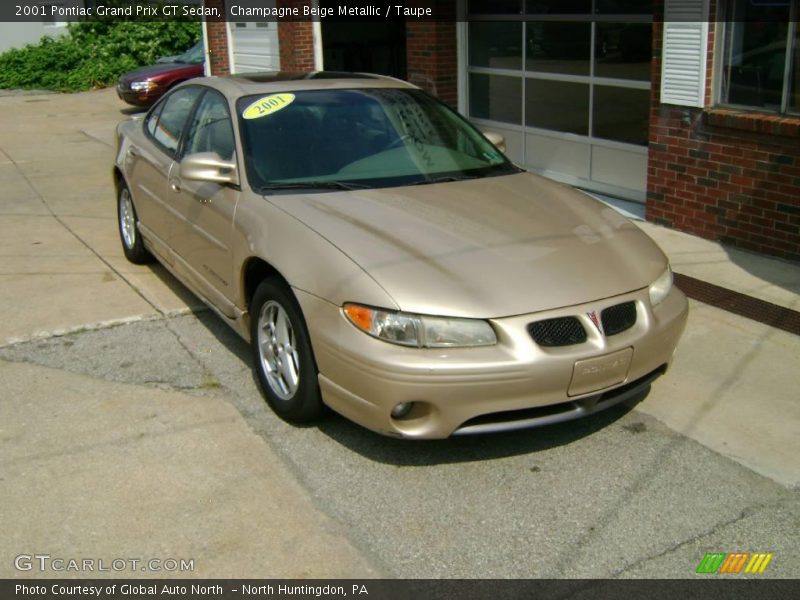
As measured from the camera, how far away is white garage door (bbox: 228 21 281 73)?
14438 millimetres

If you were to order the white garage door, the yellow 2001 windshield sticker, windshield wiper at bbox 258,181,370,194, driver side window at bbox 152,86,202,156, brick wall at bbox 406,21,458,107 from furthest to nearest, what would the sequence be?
the white garage door, brick wall at bbox 406,21,458,107, driver side window at bbox 152,86,202,156, the yellow 2001 windshield sticker, windshield wiper at bbox 258,181,370,194

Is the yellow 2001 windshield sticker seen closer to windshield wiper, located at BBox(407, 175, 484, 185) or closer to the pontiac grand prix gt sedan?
the pontiac grand prix gt sedan

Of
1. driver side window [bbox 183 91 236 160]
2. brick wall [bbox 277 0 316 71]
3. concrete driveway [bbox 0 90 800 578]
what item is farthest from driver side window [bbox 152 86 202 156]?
brick wall [bbox 277 0 316 71]

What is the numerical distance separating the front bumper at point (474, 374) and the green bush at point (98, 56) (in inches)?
849

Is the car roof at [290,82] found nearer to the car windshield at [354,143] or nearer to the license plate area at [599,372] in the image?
the car windshield at [354,143]

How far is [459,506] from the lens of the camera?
381 centimetres

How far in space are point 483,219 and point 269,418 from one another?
1435 millimetres

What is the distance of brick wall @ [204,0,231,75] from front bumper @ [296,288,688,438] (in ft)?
42.2

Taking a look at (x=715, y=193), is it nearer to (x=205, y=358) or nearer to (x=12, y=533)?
(x=205, y=358)

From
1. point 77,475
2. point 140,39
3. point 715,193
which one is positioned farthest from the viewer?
point 140,39

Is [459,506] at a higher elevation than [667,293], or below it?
below

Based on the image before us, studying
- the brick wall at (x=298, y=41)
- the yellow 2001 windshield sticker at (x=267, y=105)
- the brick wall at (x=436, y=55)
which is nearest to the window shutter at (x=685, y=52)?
the yellow 2001 windshield sticker at (x=267, y=105)

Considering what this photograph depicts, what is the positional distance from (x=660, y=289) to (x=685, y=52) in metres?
3.52

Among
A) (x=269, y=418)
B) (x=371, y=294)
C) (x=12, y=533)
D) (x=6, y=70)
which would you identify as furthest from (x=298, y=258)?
(x=6, y=70)
